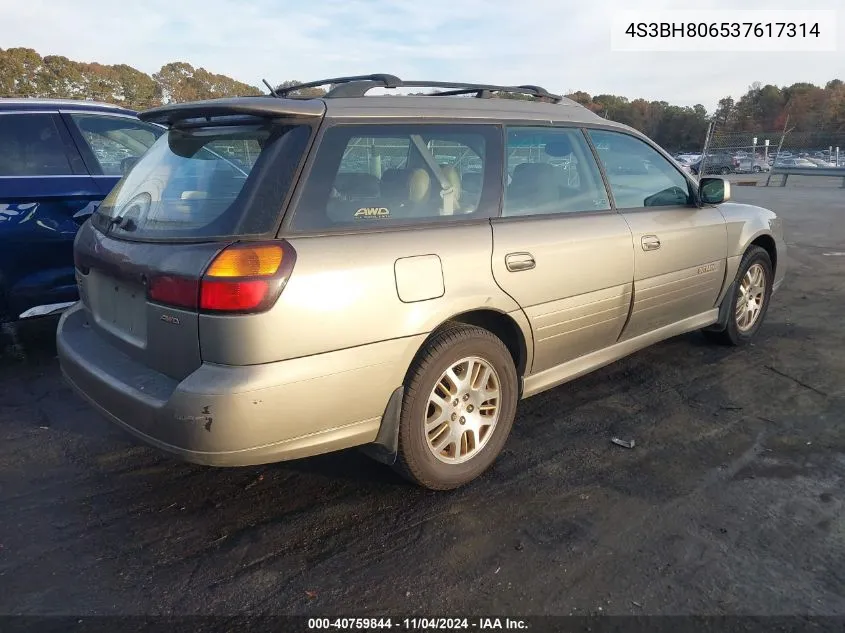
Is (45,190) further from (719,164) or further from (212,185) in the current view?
(719,164)

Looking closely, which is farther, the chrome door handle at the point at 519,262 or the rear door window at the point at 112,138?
the rear door window at the point at 112,138

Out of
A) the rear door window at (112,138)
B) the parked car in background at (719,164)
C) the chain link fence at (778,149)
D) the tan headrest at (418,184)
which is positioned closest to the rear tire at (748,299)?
the tan headrest at (418,184)

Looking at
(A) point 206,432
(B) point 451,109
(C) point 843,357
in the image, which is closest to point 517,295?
(B) point 451,109

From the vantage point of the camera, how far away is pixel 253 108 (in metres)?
2.53

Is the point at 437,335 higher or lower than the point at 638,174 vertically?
lower

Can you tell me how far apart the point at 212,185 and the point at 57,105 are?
3131 millimetres

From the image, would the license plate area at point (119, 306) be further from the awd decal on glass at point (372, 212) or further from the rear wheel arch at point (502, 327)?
the rear wheel arch at point (502, 327)

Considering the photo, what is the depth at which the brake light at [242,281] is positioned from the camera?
2287mm

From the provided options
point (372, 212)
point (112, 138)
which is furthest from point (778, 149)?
point (372, 212)

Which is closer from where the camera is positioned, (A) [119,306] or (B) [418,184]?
(A) [119,306]

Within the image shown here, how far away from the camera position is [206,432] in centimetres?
234

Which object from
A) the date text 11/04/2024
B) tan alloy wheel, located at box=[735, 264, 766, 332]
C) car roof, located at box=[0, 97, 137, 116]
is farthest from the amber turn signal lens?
tan alloy wheel, located at box=[735, 264, 766, 332]

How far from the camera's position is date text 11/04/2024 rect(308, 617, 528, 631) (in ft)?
7.07

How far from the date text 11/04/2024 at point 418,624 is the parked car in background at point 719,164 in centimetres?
3343
